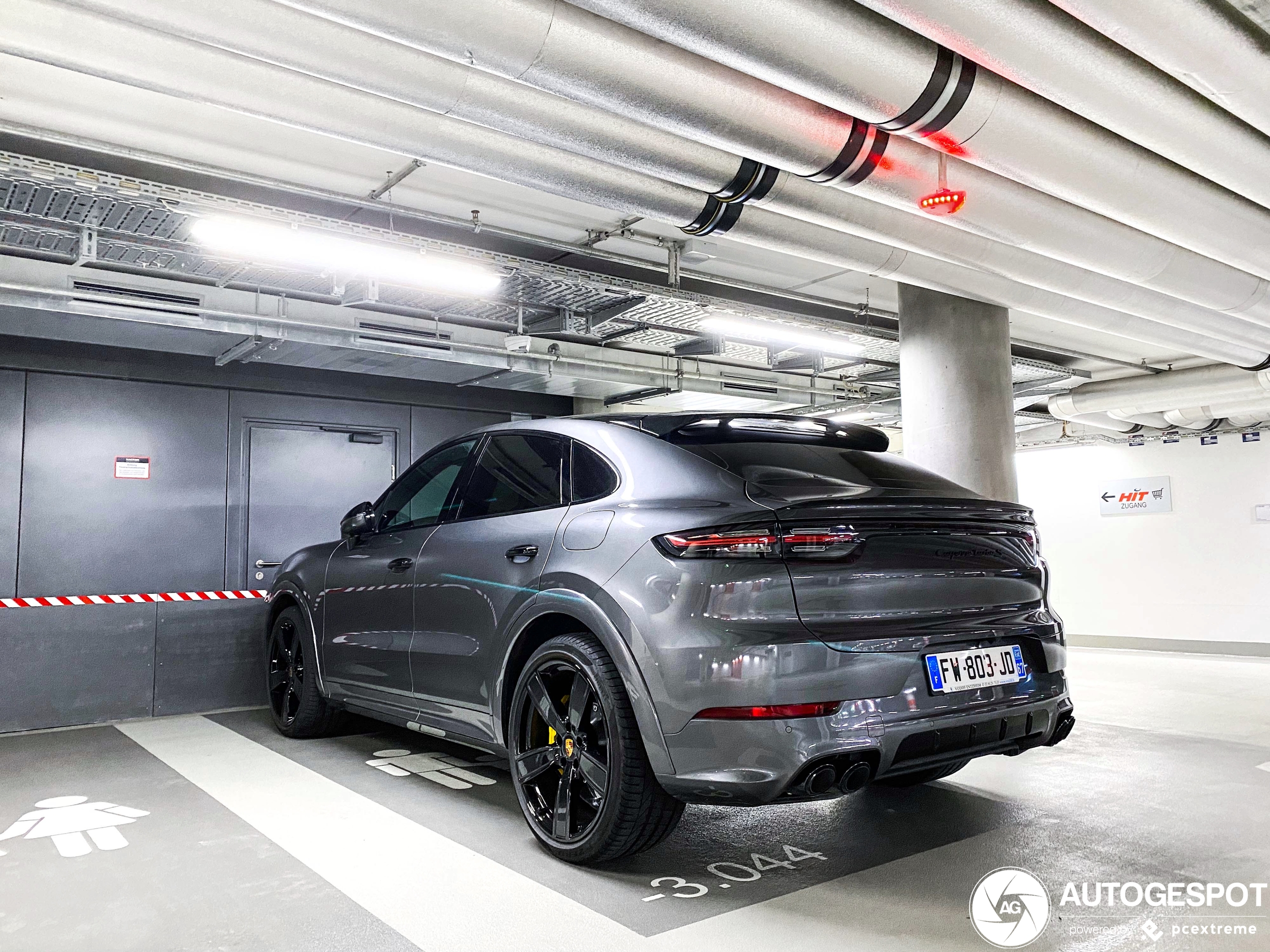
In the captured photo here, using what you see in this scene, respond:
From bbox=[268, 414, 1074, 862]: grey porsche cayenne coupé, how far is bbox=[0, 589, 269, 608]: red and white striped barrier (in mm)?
3301

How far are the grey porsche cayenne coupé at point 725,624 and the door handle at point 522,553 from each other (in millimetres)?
13

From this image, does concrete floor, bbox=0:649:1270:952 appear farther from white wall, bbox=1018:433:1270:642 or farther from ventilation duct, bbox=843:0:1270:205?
white wall, bbox=1018:433:1270:642

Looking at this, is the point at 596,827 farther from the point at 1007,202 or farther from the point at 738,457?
the point at 1007,202

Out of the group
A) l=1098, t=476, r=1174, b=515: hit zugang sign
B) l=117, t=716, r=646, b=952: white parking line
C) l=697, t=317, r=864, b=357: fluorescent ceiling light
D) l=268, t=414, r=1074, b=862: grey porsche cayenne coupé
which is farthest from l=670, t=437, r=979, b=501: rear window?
l=1098, t=476, r=1174, b=515: hit zugang sign

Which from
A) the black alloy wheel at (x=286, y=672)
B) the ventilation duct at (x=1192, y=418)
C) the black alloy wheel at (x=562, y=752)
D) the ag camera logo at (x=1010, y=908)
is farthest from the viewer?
the ventilation duct at (x=1192, y=418)

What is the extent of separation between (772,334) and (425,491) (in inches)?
130

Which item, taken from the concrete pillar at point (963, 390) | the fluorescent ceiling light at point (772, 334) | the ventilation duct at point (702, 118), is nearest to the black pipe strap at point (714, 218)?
Result: the ventilation duct at point (702, 118)

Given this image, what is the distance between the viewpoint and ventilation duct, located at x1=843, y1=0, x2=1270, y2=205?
2742 millimetres

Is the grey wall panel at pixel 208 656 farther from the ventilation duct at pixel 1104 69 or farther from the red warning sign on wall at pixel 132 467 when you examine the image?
the ventilation duct at pixel 1104 69

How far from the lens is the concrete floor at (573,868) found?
2.44m

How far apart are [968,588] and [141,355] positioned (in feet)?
21.1

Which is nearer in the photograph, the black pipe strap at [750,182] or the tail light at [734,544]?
the tail light at [734,544]

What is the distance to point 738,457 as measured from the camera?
2873 millimetres

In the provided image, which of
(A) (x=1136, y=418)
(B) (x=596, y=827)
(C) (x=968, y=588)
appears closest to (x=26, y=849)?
(B) (x=596, y=827)
